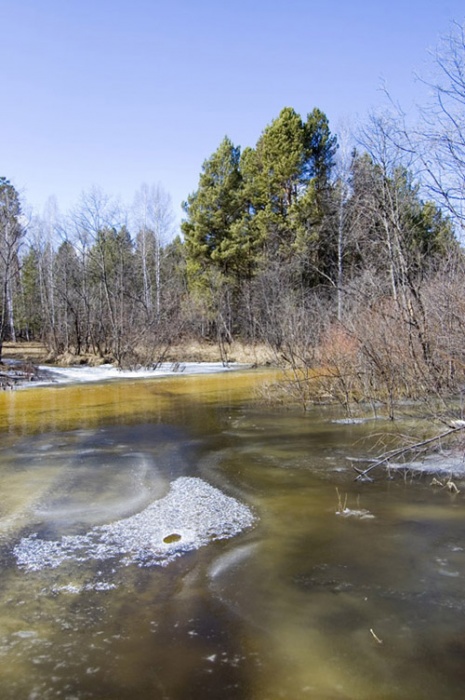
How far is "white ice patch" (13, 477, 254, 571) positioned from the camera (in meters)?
5.30

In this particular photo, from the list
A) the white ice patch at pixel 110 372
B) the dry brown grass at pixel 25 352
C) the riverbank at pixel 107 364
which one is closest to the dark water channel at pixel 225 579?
the white ice patch at pixel 110 372

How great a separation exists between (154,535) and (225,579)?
50.8 inches

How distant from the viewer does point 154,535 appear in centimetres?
584

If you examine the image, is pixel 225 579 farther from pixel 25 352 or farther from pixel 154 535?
pixel 25 352

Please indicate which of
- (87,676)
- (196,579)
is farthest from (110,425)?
(87,676)

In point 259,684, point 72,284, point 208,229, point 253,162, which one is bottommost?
point 259,684

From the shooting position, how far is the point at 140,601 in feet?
14.6

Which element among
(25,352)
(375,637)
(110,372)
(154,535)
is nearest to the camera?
(375,637)

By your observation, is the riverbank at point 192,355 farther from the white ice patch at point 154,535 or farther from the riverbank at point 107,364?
the white ice patch at point 154,535

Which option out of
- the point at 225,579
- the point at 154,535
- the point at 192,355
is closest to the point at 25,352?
the point at 192,355

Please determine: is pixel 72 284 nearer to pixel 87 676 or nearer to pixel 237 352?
pixel 237 352

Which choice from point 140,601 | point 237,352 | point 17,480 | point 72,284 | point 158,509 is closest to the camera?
point 140,601

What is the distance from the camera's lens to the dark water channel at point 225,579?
3486mm

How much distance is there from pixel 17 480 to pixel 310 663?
18.5 feet
